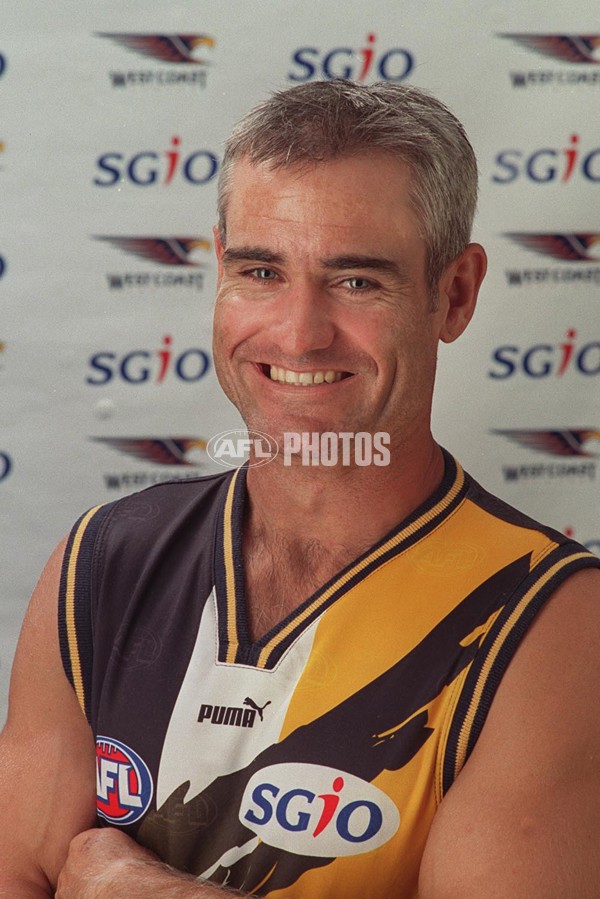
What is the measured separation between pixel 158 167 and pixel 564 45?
86 cm

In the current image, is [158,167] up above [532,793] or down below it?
above

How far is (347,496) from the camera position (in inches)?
60.4

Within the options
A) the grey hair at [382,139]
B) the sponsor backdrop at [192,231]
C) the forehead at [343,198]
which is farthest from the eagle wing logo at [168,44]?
the forehead at [343,198]

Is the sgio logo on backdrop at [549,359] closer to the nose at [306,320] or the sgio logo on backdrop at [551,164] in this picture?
the sgio logo on backdrop at [551,164]

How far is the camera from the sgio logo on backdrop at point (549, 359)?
2.37m

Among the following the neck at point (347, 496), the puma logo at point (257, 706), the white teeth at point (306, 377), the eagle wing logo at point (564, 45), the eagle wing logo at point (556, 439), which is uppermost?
the eagle wing logo at point (564, 45)

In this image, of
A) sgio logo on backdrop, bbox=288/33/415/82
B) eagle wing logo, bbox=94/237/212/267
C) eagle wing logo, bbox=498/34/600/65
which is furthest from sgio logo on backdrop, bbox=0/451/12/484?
eagle wing logo, bbox=498/34/600/65

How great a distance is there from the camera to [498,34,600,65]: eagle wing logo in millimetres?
2229

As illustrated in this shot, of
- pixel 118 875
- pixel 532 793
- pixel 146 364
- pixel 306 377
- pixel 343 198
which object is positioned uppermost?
pixel 343 198

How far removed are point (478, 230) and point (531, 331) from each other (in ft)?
0.81

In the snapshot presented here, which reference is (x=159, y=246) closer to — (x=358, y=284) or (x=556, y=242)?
(x=556, y=242)

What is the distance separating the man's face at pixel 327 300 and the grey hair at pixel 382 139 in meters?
0.02

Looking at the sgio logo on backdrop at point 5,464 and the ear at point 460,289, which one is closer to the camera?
the ear at point 460,289

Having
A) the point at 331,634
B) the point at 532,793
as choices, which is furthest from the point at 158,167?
the point at 532,793
